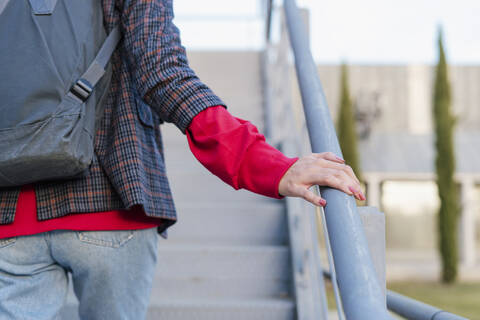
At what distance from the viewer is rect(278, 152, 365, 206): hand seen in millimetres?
758

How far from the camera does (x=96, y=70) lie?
85cm

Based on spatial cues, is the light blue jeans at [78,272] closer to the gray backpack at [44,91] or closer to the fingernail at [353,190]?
the gray backpack at [44,91]

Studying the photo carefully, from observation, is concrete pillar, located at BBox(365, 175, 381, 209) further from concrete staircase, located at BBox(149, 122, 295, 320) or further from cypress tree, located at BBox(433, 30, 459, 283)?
concrete staircase, located at BBox(149, 122, 295, 320)

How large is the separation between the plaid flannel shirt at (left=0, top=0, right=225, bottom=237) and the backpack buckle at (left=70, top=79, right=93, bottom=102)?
93mm

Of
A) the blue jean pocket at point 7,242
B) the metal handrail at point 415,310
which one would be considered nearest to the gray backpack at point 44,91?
the blue jean pocket at point 7,242

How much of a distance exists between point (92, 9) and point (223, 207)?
1.56m

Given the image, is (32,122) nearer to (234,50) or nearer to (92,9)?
(92,9)

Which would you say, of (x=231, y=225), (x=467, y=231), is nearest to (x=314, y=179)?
(x=231, y=225)

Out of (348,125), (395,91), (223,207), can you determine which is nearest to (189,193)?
(223,207)

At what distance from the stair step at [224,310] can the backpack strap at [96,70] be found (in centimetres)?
115

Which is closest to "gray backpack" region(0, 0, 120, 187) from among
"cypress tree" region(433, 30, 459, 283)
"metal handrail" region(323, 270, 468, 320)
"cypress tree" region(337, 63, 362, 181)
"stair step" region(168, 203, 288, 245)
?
"metal handrail" region(323, 270, 468, 320)

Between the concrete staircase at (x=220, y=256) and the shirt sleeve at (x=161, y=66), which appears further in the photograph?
the concrete staircase at (x=220, y=256)

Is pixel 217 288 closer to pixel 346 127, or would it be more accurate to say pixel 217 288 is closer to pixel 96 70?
pixel 96 70

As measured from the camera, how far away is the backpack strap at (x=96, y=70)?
0.81 meters
